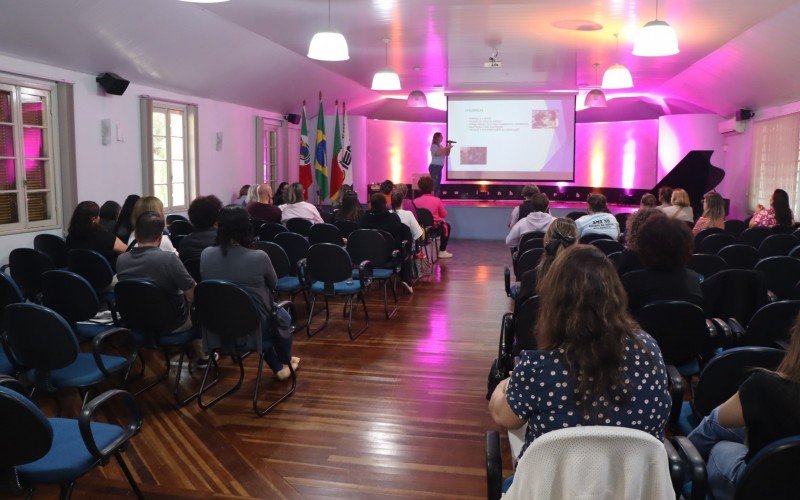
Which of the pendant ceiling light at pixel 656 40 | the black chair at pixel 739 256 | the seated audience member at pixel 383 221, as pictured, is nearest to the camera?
the black chair at pixel 739 256

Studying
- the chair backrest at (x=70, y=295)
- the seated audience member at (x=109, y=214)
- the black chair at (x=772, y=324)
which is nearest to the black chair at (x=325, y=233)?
the seated audience member at (x=109, y=214)

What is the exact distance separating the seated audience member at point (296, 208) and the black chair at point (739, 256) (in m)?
4.63

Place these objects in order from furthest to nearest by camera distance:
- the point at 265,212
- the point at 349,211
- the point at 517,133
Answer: the point at 517,133
the point at 349,211
the point at 265,212

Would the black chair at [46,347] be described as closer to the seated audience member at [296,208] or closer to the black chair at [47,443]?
the black chair at [47,443]

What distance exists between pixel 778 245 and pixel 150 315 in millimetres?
5618

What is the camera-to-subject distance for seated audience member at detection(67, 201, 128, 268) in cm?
534

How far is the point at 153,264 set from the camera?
412cm

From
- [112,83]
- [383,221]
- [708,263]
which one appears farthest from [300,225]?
[708,263]

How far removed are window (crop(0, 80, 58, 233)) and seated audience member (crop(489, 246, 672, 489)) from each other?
6.73 m

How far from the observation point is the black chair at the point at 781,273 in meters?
4.79

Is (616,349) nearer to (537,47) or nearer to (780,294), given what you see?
(780,294)

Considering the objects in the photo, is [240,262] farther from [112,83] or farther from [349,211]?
[112,83]

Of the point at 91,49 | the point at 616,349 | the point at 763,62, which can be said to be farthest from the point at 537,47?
the point at 616,349

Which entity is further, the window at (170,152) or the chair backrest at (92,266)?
the window at (170,152)
